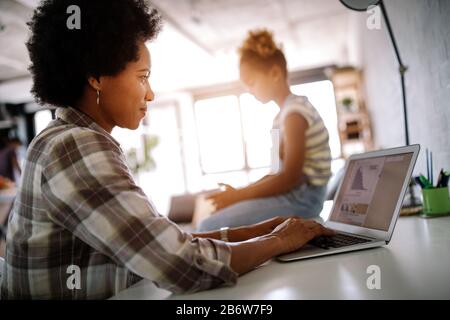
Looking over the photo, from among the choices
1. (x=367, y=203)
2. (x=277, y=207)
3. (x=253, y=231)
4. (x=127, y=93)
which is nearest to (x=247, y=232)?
(x=253, y=231)

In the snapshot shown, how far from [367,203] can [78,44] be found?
0.85 metres

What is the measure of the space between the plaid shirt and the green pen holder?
2.63ft

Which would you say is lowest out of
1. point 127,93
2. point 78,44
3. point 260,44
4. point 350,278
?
point 350,278

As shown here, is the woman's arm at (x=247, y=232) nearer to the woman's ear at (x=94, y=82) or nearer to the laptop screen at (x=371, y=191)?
the laptop screen at (x=371, y=191)

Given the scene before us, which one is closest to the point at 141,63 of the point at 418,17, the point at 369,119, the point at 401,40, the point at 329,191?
the point at 418,17

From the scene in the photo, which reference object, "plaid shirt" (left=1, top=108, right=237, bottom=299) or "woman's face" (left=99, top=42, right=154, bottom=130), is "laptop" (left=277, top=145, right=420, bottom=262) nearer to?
"plaid shirt" (left=1, top=108, right=237, bottom=299)

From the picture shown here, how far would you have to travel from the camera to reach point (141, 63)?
0.92 metres

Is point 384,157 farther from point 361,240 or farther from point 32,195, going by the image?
point 32,195

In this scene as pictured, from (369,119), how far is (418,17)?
A: 463 cm

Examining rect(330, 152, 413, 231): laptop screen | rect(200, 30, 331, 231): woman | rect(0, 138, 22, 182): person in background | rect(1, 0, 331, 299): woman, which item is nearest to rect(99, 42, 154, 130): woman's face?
rect(1, 0, 331, 299): woman

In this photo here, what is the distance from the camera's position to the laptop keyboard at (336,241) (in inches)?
34.3

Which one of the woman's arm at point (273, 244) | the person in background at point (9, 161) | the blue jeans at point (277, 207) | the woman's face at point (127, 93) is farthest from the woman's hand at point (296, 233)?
the person in background at point (9, 161)

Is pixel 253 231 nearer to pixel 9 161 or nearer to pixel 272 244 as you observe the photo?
pixel 272 244

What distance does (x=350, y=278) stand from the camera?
2.18ft
